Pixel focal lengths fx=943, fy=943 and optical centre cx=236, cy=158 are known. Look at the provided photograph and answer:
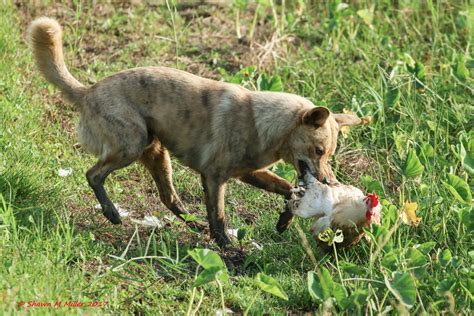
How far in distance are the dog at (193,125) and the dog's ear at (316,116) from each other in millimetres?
15

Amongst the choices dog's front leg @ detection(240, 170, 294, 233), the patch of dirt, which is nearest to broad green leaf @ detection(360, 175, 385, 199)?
dog's front leg @ detection(240, 170, 294, 233)

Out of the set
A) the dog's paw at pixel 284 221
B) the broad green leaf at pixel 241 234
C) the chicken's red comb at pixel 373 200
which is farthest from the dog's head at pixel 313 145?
the broad green leaf at pixel 241 234

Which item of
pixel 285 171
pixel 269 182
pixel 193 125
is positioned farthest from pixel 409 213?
pixel 193 125

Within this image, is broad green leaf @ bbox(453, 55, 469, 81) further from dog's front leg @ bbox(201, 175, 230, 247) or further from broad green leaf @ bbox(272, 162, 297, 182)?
dog's front leg @ bbox(201, 175, 230, 247)

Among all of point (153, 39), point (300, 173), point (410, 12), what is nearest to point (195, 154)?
point (300, 173)

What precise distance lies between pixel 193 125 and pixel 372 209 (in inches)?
58.3

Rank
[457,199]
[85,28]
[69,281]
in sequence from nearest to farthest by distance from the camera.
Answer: [69,281] < [457,199] < [85,28]

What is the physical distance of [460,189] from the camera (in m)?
6.11

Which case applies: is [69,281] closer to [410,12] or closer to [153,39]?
[153,39]

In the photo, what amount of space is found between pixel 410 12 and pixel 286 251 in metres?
4.22

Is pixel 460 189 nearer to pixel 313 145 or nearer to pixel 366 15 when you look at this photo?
pixel 313 145

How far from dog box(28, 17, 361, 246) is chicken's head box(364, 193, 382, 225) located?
46 centimetres

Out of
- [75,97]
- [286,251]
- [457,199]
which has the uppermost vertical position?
[75,97]

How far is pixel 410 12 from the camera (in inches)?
387
